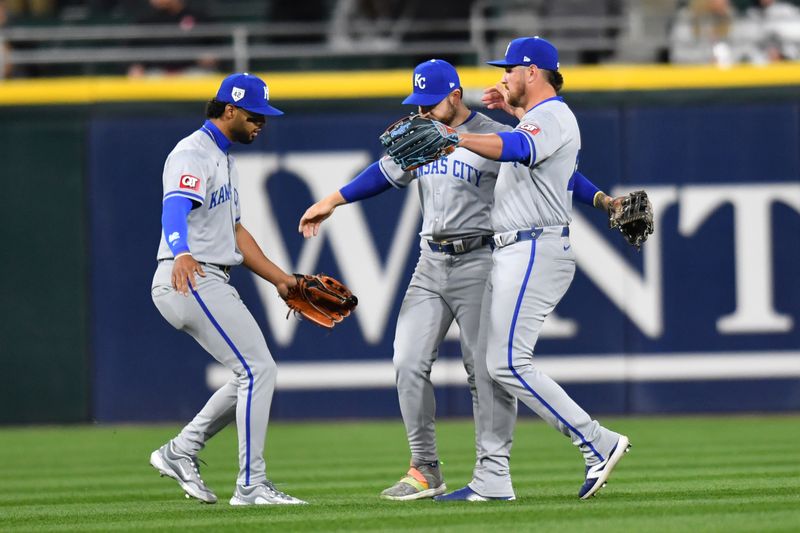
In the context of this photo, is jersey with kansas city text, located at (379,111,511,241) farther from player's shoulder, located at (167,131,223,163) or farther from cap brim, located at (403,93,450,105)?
player's shoulder, located at (167,131,223,163)

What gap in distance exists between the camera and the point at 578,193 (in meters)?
6.98

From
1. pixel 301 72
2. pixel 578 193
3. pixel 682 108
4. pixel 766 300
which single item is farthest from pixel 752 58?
pixel 578 193

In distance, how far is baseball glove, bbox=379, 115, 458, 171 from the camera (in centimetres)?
619

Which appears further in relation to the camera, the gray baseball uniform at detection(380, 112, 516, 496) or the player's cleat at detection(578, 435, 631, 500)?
the gray baseball uniform at detection(380, 112, 516, 496)

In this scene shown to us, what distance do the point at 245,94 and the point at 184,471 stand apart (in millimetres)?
1820

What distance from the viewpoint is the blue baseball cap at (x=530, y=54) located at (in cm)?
661

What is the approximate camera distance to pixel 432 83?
6.86 meters

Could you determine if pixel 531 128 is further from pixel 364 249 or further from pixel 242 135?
pixel 364 249

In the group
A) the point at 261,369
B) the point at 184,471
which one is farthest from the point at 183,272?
the point at 184,471

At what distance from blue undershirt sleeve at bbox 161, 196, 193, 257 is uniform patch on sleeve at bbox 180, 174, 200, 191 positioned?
0.06 m

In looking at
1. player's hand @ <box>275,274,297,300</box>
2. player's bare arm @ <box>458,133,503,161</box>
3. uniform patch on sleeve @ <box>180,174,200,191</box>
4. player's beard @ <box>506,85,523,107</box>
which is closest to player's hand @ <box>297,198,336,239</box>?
player's hand @ <box>275,274,297,300</box>

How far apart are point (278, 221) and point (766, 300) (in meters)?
4.10

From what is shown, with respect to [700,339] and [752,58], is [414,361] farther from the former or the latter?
[752,58]

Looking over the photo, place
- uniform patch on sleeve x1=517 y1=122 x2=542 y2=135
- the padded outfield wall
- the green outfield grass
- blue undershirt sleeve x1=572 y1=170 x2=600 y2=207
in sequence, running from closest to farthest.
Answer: the green outfield grass < uniform patch on sleeve x1=517 y1=122 x2=542 y2=135 < blue undershirt sleeve x1=572 y1=170 x2=600 y2=207 < the padded outfield wall
